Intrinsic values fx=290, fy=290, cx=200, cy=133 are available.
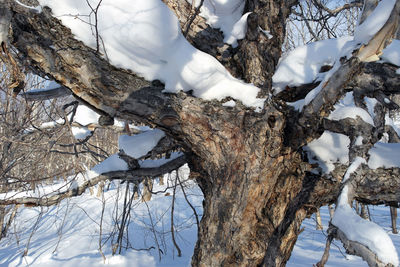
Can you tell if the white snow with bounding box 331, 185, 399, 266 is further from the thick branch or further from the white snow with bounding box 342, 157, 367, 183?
the thick branch

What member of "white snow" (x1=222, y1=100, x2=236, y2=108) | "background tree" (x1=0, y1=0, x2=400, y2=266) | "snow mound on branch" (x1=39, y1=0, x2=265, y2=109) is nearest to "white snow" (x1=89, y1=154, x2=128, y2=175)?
"background tree" (x1=0, y1=0, x2=400, y2=266)

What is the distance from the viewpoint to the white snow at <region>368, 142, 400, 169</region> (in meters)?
1.75

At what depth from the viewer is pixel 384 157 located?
5.88 ft

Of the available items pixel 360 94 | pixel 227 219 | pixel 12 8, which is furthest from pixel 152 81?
pixel 360 94

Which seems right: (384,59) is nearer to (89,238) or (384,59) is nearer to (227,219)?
(227,219)

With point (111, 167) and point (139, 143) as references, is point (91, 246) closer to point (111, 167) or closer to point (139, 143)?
point (111, 167)

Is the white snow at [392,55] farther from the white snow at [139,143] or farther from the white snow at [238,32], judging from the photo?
the white snow at [139,143]

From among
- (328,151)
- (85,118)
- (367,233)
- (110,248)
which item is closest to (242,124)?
(328,151)

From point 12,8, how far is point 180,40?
0.77m

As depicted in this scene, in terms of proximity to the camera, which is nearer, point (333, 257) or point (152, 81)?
point (152, 81)

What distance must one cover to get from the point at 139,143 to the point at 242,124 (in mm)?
795

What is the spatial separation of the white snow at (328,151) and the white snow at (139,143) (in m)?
1.04

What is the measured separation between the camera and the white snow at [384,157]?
175 centimetres

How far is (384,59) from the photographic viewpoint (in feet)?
5.34
